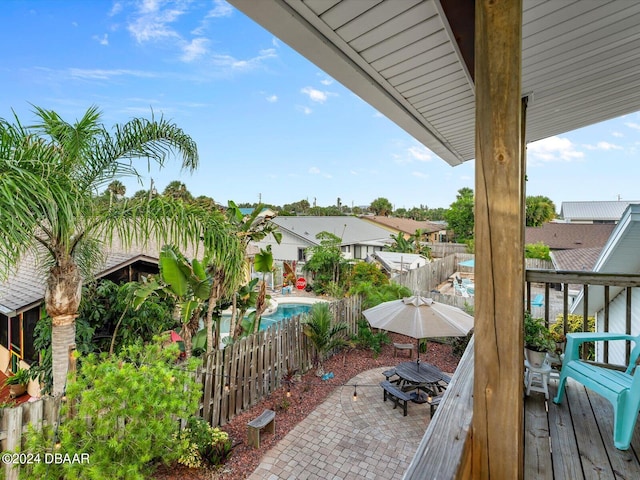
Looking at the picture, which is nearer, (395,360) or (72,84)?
(395,360)

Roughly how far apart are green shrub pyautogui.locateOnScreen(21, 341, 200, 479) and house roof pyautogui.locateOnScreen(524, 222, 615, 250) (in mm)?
23710

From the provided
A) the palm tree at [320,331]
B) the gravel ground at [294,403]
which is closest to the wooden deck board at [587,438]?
the gravel ground at [294,403]

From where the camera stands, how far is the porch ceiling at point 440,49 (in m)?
1.41

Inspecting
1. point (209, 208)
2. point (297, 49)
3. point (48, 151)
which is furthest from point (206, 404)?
point (297, 49)

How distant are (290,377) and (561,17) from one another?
6298 millimetres

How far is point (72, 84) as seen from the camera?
19344 mm

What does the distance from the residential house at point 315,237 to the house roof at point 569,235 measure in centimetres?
1100

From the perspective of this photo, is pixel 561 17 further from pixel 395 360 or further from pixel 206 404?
pixel 395 360

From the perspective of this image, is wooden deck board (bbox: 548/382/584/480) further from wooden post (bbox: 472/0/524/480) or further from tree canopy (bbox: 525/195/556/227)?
tree canopy (bbox: 525/195/556/227)

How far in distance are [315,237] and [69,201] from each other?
17.0 m

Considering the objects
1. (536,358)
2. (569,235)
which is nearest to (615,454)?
(536,358)

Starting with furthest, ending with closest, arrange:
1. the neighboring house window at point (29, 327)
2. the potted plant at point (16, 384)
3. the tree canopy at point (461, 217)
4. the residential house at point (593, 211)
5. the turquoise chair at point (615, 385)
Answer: the residential house at point (593, 211) → the tree canopy at point (461, 217) → the neighboring house window at point (29, 327) → the potted plant at point (16, 384) → the turquoise chair at point (615, 385)

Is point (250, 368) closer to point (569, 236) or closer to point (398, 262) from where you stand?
point (398, 262)

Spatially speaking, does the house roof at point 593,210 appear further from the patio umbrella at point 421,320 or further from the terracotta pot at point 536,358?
the terracotta pot at point 536,358
